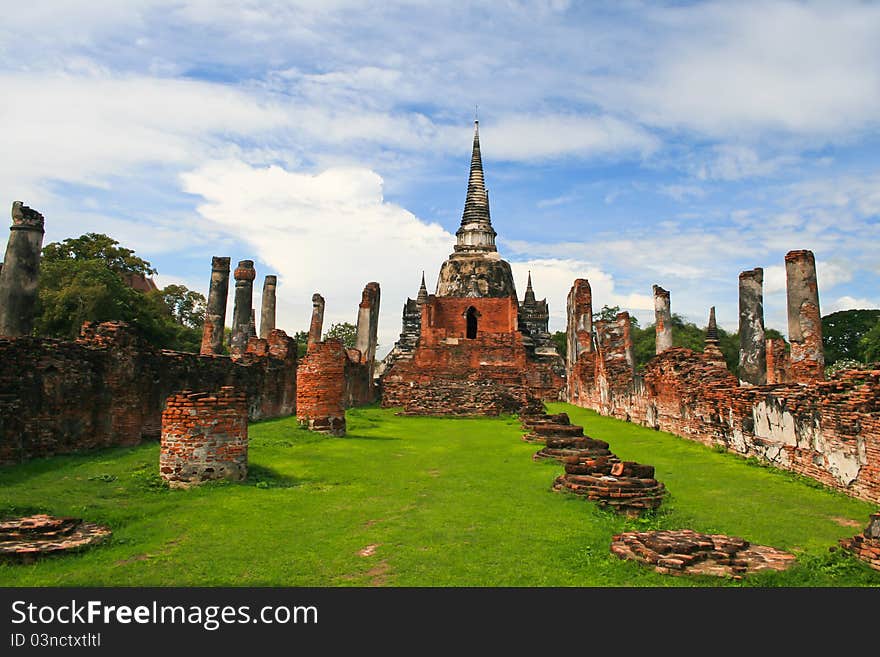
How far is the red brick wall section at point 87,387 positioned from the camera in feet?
28.9

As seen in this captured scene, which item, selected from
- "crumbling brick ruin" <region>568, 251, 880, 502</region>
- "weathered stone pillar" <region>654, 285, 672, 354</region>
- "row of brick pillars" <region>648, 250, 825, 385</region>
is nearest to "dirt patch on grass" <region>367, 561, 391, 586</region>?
"crumbling brick ruin" <region>568, 251, 880, 502</region>

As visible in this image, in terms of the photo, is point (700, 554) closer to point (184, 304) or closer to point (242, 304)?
point (242, 304)

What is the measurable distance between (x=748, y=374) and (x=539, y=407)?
5554 mm

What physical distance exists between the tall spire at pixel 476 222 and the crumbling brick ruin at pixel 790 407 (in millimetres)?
30289

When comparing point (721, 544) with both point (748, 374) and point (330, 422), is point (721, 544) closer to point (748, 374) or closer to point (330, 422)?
point (330, 422)

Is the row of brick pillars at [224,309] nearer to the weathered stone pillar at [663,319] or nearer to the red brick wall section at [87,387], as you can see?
the red brick wall section at [87,387]

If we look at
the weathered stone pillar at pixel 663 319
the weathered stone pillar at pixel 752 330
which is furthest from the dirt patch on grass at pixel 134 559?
the weathered stone pillar at pixel 663 319

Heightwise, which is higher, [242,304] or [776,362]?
[242,304]

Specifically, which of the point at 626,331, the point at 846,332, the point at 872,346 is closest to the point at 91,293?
the point at 626,331

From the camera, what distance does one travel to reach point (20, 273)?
37.2ft

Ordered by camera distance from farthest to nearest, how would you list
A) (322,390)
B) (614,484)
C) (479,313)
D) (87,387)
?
(479,313) < (322,390) < (87,387) < (614,484)

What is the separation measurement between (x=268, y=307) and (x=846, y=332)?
112 feet

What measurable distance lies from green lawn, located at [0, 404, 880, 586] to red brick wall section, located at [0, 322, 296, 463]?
0.34 meters

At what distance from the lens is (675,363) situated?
49.2ft
